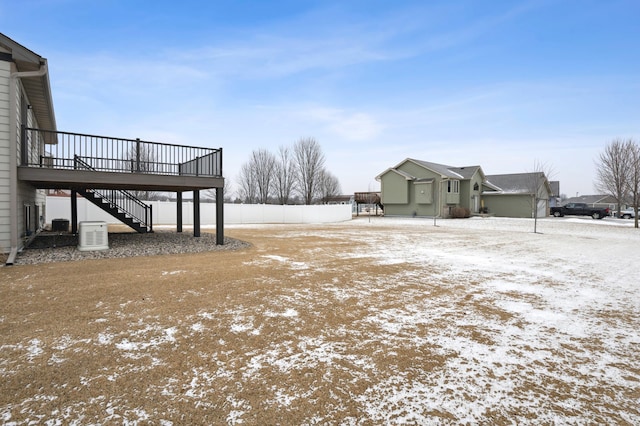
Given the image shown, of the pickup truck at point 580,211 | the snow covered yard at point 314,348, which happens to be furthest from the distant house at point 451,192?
the snow covered yard at point 314,348

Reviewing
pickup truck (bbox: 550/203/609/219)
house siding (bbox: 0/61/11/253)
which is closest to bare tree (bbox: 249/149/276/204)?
pickup truck (bbox: 550/203/609/219)

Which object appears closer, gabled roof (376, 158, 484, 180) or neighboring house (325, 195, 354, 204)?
gabled roof (376, 158, 484, 180)

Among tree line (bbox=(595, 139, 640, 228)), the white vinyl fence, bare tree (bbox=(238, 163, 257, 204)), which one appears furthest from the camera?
bare tree (bbox=(238, 163, 257, 204))

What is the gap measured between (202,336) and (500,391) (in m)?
3.05

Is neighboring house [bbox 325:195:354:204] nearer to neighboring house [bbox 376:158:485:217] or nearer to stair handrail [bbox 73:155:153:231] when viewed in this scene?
neighboring house [bbox 376:158:485:217]

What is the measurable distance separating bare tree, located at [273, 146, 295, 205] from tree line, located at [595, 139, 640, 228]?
115 feet

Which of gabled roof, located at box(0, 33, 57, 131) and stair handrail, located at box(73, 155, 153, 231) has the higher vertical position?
gabled roof, located at box(0, 33, 57, 131)

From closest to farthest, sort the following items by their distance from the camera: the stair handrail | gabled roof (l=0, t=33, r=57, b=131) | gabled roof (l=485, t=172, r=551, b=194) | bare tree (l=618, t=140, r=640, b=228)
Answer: gabled roof (l=0, t=33, r=57, b=131) → the stair handrail → bare tree (l=618, t=140, r=640, b=228) → gabled roof (l=485, t=172, r=551, b=194)

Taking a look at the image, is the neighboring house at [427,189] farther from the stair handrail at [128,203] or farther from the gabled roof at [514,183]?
the stair handrail at [128,203]

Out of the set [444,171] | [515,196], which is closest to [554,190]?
[515,196]

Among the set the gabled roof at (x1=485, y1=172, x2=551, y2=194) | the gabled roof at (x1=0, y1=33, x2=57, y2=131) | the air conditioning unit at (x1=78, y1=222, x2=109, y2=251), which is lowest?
the air conditioning unit at (x1=78, y1=222, x2=109, y2=251)

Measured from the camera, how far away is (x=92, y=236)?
949cm

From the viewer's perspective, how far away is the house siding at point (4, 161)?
8023 millimetres

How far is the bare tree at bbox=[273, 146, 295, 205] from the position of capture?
46469 millimetres
